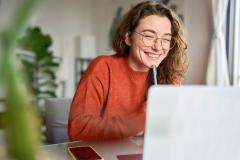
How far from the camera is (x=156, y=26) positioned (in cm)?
125

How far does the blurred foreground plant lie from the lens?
19 centimetres

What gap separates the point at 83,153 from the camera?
3.41 ft

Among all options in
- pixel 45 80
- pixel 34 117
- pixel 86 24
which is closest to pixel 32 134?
pixel 34 117

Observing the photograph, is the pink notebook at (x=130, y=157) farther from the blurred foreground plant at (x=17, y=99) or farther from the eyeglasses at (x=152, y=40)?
the blurred foreground plant at (x=17, y=99)

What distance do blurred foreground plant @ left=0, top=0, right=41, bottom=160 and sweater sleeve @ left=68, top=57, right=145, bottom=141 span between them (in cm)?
98

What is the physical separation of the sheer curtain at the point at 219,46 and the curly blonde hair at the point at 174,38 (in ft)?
5.45

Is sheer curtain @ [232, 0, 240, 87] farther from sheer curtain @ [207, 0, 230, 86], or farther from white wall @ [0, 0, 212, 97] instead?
white wall @ [0, 0, 212, 97]

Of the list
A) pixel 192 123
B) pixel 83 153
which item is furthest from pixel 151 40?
pixel 192 123

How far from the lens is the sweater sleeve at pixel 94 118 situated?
48.1 inches

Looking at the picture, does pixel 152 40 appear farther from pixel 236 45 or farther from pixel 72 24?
pixel 72 24

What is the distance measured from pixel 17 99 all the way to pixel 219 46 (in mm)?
2998

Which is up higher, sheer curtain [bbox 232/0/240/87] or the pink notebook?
sheer curtain [bbox 232/0/240/87]

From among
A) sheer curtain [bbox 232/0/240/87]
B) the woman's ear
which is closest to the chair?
the woman's ear

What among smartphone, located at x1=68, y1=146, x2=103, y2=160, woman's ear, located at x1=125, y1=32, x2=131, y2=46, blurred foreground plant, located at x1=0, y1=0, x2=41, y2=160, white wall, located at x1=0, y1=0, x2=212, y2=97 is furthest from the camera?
white wall, located at x1=0, y1=0, x2=212, y2=97
